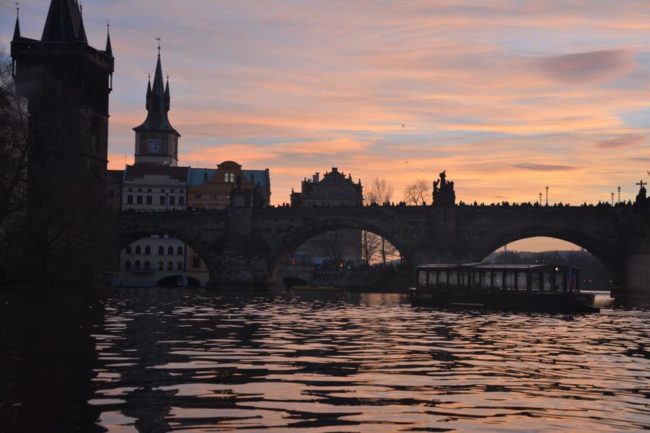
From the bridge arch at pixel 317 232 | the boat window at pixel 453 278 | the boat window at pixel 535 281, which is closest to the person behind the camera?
the boat window at pixel 535 281

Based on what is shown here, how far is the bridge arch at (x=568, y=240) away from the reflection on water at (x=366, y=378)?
51.1 m

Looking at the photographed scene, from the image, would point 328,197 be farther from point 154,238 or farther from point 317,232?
point 317,232

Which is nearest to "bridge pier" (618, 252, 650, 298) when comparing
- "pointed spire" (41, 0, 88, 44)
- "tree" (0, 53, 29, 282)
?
"tree" (0, 53, 29, 282)

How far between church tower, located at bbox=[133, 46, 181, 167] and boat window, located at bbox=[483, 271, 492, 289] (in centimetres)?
11539

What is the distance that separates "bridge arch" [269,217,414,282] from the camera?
101 m

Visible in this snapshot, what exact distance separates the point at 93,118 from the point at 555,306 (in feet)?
242

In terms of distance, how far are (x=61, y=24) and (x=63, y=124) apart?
53834 mm

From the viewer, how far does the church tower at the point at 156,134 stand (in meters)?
179

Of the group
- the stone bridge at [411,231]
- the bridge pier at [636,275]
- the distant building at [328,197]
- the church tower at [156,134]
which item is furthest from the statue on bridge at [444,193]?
the church tower at [156,134]

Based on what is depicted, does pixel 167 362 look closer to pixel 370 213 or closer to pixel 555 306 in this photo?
pixel 555 306

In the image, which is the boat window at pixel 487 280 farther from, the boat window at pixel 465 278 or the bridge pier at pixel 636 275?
the bridge pier at pixel 636 275

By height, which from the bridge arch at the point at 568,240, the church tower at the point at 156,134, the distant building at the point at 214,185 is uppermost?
the church tower at the point at 156,134

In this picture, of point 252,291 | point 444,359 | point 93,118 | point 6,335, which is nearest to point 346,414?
point 444,359

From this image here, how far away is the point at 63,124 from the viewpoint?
234ft
